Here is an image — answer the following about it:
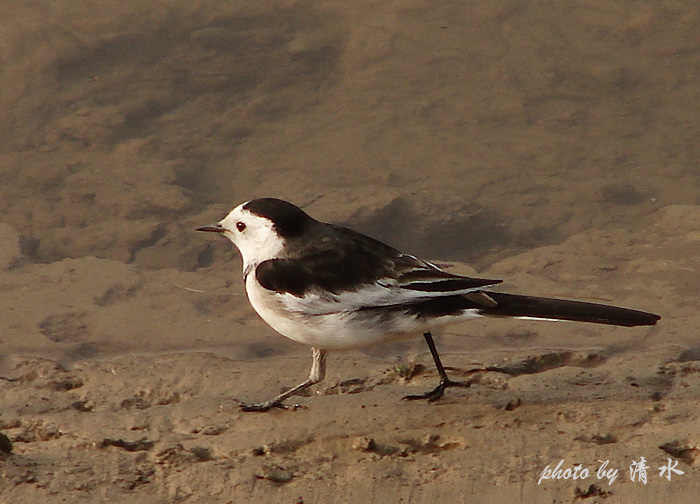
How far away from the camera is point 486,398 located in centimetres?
539

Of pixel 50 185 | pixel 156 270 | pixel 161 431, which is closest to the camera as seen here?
pixel 161 431

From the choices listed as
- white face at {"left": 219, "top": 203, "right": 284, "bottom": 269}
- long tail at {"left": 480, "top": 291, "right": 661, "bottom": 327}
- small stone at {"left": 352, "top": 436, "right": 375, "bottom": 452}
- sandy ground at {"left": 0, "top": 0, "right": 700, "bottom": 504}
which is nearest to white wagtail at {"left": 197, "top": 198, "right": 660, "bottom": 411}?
long tail at {"left": 480, "top": 291, "right": 661, "bottom": 327}

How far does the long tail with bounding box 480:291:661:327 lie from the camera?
5.11 metres

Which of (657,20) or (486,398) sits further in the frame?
(657,20)

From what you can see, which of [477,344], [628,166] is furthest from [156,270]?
[628,166]

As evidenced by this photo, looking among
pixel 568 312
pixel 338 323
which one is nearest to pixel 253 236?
pixel 338 323

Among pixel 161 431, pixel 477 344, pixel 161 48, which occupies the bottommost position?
pixel 477 344

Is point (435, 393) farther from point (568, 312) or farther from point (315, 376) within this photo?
point (568, 312)

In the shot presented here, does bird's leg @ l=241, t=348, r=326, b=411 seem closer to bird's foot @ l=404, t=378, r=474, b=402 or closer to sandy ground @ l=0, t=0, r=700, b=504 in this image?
sandy ground @ l=0, t=0, r=700, b=504

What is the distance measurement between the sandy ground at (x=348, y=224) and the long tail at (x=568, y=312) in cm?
44

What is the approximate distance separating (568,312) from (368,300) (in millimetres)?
1037

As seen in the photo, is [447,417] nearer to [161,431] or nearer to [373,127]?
[161,431]

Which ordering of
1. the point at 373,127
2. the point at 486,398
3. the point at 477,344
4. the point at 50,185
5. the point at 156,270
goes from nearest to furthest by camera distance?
the point at 486,398
the point at 477,344
the point at 156,270
the point at 50,185
the point at 373,127

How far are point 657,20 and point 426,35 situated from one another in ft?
8.87
